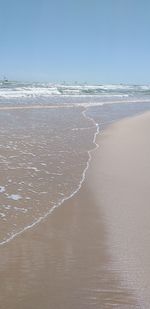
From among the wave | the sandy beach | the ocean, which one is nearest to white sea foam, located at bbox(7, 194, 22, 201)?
the ocean

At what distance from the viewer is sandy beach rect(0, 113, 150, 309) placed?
10.9 ft

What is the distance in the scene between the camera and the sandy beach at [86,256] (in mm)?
3332

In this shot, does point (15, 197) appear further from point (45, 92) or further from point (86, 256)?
point (45, 92)

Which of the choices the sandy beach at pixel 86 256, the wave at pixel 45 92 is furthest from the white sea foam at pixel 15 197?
the wave at pixel 45 92

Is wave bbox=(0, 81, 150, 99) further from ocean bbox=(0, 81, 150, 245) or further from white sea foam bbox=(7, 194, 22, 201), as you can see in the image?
white sea foam bbox=(7, 194, 22, 201)

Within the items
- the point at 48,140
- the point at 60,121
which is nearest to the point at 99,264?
the point at 48,140

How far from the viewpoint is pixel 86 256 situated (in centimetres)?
409

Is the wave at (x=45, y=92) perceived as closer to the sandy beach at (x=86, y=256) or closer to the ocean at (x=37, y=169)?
the ocean at (x=37, y=169)

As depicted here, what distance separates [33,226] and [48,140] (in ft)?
21.5

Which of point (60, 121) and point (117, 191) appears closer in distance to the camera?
point (117, 191)

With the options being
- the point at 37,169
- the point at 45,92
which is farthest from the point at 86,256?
the point at 45,92

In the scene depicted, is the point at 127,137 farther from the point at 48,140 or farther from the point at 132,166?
the point at 132,166

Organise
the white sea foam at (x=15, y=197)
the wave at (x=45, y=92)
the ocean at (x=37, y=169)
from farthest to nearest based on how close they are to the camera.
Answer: the wave at (x=45, y=92), the white sea foam at (x=15, y=197), the ocean at (x=37, y=169)

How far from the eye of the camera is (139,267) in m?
3.79
